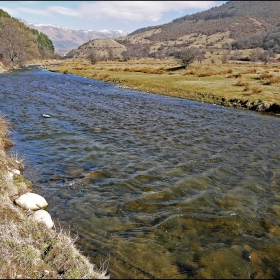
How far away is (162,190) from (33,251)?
579cm

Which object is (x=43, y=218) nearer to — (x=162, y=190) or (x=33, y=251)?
(x=33, y=251)

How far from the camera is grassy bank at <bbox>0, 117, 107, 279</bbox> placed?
5488 mm

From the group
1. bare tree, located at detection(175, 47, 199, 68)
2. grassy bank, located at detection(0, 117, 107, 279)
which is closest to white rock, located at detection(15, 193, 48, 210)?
grassy bank, located at detection(0, 117, 107, 279)

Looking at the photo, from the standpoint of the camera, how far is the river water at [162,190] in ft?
23.2

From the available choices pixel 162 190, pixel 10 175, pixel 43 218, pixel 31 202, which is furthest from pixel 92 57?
pixel 43 218

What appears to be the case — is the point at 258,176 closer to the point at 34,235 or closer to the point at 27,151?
the point at 34,235

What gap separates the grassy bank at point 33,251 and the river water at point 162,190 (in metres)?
0.82

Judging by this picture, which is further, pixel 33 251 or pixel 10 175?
pixel 10 175

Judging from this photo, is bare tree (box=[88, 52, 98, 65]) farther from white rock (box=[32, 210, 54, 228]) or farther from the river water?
white rock (box=[32, 210, 54, 228])

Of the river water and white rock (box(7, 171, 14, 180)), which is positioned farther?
white rock (box(7, 171, 14, 180))

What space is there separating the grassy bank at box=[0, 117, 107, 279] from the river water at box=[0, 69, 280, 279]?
2.67 ft

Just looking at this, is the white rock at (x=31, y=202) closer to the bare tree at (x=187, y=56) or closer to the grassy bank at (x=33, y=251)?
the grassy bank at (x=33, y=251)

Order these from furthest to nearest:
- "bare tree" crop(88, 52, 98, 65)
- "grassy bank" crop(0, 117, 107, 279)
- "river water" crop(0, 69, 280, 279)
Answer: "bare tree" crop(88, 52, 98, 65), "river water" crop(0, 69, 280, 279), "grassy bank" crop(0, 117, 107, 279)

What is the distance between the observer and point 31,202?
8.73 m
